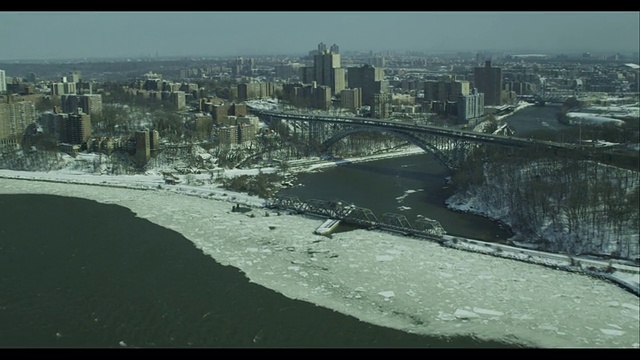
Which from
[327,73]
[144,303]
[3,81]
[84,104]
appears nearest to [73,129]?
[84,104]

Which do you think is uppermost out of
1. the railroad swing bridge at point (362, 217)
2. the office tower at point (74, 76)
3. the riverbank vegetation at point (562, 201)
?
the office tower at point (74, 76)

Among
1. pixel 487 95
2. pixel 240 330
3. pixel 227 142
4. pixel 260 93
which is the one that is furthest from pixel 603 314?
pixel 260 93

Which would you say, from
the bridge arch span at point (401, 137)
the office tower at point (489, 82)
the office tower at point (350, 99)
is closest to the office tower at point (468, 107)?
the office tower at point (489, 82)

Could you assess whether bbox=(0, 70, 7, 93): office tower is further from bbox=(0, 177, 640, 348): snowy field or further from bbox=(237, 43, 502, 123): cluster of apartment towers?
bbox=(0, 177, 640, 348): snowy field

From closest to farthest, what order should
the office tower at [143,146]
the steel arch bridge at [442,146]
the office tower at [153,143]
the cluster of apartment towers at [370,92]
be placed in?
the steel arch bridge at [442,146], the office tower at [143,146], the office tower at [153,143], the cluster of apartment towers at [370,92]

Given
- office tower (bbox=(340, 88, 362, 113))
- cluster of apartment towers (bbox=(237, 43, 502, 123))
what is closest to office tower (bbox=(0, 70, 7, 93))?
cluster of apartment towers (bbox=(237, 43, 502, 123))

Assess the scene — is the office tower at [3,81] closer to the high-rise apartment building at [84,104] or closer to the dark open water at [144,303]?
the high-rise apartment building at [84,104]

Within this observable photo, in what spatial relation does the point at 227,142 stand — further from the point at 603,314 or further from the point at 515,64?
the point at 603,314
